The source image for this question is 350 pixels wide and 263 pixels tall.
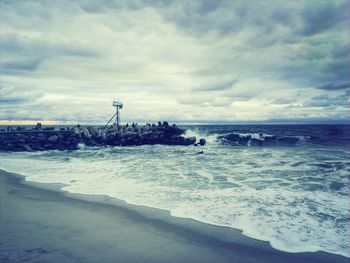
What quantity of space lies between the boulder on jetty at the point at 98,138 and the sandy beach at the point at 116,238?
83.9ft

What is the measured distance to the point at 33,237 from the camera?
5742 millimetres

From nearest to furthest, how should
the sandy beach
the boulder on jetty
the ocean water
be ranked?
the sandy beach → the ocean water → the boulder on jetty

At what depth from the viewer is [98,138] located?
37.5 metres

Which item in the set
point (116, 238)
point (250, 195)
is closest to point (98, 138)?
point (250, 195)

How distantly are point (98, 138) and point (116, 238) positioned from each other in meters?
33.1

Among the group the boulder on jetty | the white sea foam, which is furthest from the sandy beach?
the boulder on jetty

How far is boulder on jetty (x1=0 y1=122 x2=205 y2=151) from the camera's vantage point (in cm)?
3253

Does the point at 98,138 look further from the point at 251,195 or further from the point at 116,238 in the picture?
the point at 116,238

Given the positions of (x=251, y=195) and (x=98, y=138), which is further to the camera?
(x=98, y=138)

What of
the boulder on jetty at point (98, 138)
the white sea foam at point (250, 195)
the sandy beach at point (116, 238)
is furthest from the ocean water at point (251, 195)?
the boulder on jetty at point (98, 138)

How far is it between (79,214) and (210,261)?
4216mm

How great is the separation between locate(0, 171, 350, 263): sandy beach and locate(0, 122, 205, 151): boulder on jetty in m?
25.6

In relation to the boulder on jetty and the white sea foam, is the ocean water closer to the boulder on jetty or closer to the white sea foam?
the white sea foam

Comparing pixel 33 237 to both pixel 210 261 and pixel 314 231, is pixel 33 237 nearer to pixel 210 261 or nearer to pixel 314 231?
pixel 210 261
